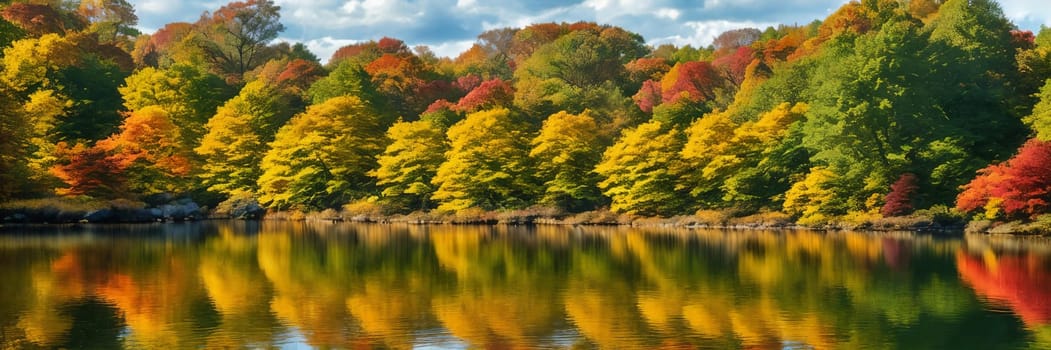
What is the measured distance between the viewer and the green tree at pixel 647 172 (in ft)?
187

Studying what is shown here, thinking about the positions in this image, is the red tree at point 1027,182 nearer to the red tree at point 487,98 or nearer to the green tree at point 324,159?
the red tree at point 487,98

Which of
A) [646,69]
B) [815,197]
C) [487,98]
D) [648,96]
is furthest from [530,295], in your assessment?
[646,69]

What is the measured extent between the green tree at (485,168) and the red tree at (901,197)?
21.8m

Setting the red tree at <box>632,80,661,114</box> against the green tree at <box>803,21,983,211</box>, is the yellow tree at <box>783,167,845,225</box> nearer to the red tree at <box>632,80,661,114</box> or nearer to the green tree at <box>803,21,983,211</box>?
the green tree at <box>803,21,983,211</box>

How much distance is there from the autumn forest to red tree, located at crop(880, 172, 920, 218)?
0.07m

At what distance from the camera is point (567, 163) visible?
61.0 metres

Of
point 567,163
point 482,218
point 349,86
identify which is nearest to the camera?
point 567,163

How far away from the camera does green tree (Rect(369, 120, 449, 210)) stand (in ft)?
211

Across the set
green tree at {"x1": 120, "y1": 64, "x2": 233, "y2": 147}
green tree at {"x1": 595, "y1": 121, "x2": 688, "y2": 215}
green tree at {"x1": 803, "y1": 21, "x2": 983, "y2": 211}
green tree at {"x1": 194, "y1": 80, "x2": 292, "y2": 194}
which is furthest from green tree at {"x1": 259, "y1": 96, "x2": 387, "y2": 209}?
green tree at {"x1": 803, "y1": 21, "x2": 983, "y2": 211}

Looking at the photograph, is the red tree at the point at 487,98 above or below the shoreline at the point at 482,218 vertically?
above

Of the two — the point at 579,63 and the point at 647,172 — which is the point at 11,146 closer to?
the point at 647,172

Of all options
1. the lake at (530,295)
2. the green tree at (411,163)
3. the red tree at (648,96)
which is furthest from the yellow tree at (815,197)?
the red tree at (648,96)

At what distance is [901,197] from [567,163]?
20.3m

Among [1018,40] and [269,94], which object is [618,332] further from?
[269,94]
